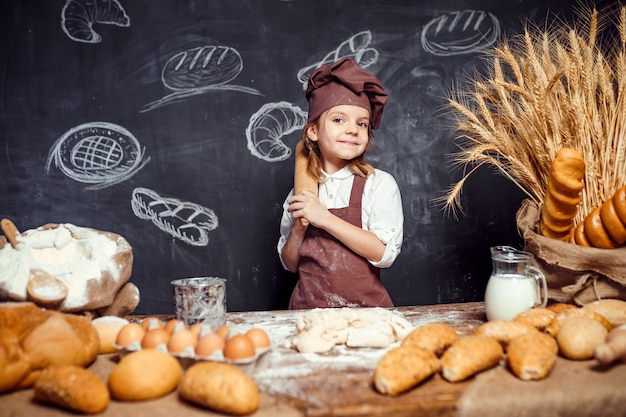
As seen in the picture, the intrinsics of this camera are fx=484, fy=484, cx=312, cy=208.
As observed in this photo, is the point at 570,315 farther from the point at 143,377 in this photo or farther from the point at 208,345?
the point at 143,377

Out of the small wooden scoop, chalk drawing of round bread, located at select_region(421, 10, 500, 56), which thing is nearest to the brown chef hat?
chalk drawing of round bread, located at select_region(421, 10, 500, 56)

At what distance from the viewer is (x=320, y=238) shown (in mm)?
2000

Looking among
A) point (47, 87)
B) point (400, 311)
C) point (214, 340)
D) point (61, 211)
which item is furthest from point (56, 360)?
point (47, 87)

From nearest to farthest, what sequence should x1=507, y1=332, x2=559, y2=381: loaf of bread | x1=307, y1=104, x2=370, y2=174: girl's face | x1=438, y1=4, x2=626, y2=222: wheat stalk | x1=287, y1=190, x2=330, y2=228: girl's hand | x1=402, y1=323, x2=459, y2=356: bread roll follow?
x1=507, y1=332, x2=559, y2=381: loaf of bread → x1=402, y1=323, x2=459, y2=356: bread roll → x1=438, y1=4, x2=626, y2=222: wheat stalk → x1=287, y1=190, x2=330, y2=228: girl's hand → x1=307, y1=104, x2=370, y2=174: girl's face

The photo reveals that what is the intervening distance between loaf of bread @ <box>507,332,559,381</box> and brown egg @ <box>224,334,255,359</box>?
1.73 feet

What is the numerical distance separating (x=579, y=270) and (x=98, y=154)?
2.16 m

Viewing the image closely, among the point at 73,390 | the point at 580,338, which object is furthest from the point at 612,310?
the point at 73,390

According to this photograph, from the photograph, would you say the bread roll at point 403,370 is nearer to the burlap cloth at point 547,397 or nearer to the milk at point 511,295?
the burlap cloth at point 547,397

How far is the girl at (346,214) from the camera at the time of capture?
1.90 metres

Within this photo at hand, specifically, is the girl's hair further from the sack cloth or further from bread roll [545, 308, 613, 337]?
bread roll [545, 308, 613, 337]

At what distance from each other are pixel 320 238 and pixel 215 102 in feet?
3.20

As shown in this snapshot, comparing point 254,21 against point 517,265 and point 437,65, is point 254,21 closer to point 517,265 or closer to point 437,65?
point 437,65

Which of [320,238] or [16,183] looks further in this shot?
[16,183]

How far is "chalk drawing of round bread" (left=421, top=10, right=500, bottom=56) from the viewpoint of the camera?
99.7 inches
